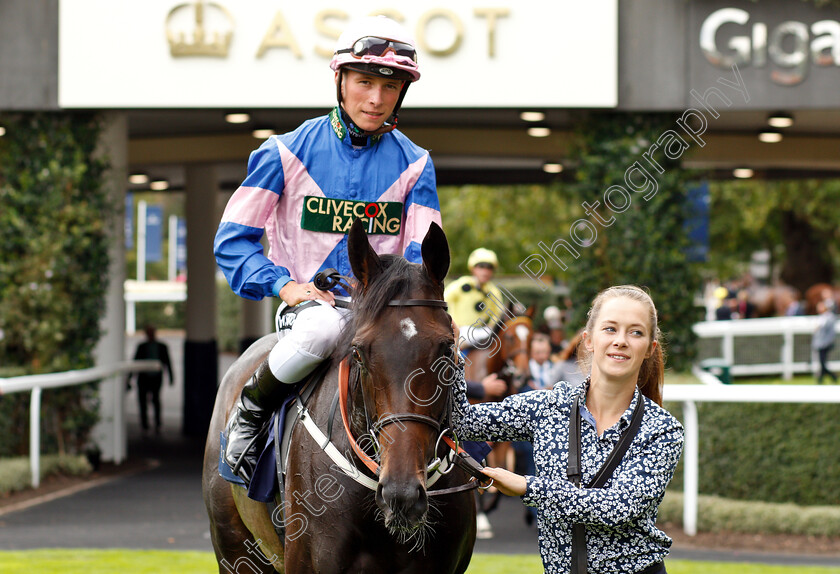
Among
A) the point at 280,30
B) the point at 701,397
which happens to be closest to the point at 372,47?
the point at 701,397

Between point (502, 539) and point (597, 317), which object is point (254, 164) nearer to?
point (597, 317)

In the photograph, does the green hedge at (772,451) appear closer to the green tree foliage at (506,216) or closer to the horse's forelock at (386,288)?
the horse's forelock at (386,288)

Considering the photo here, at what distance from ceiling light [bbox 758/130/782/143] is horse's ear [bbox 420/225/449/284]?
1032 centimetres

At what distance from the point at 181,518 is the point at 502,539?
8.43 ft

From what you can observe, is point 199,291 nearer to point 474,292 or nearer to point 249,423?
point 474,292

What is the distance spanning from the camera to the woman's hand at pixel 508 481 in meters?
2.47

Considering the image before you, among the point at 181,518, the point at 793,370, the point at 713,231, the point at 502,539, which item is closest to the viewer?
the point at 502,539

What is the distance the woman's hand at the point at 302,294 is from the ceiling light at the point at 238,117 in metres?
7.99

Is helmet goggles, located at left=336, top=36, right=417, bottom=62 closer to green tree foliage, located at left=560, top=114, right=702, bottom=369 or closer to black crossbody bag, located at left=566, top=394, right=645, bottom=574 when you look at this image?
black crossbody bag, located at left=566, top=394, right=645, bottom=574

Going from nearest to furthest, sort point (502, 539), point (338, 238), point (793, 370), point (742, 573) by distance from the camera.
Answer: point (338, 238) < point (742, 573) < point (502, 539) < point (793, 370)

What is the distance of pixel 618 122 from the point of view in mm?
8875

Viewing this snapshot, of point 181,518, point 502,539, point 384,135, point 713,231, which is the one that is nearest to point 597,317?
point 384,135

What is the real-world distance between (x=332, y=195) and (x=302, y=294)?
0.40 metres

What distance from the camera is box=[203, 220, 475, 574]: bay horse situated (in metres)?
2.41
